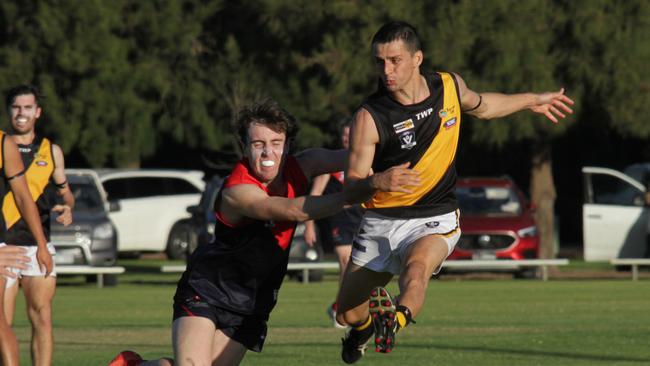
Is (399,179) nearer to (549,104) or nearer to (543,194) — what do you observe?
(549,104)

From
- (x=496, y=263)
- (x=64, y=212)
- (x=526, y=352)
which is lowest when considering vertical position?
(x=496, y=263)

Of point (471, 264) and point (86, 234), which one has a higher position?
point (86, 234)

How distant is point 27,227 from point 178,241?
21.6 m

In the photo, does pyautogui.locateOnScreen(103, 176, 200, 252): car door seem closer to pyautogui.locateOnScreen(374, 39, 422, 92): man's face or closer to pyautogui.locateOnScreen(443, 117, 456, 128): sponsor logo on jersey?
pyautogui.locateOnScreen(443, 117, 456, 128): sponsor logo on jersey

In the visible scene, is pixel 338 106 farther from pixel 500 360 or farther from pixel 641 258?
pixel 500 360

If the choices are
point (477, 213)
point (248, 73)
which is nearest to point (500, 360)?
point (477, 213)

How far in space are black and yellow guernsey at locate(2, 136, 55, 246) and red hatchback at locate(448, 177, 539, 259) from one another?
14466mm

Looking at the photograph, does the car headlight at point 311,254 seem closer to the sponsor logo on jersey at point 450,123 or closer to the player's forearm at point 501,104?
the player's forearm at point 501,104


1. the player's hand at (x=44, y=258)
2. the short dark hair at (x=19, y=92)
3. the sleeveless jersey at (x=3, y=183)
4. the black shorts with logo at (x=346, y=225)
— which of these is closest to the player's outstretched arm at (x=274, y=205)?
the sleeveless jersey at (x=3, y=183)

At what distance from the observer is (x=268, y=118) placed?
8.16 metres

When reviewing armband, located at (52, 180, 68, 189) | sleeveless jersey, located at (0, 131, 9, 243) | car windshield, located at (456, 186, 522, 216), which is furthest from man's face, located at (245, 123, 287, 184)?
car windshield, located at (456, 186, 522, 216)

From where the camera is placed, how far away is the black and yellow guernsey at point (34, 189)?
1102 cm

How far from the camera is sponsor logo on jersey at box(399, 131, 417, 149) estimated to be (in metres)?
9.86

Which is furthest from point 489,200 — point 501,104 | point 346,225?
point 501,104
